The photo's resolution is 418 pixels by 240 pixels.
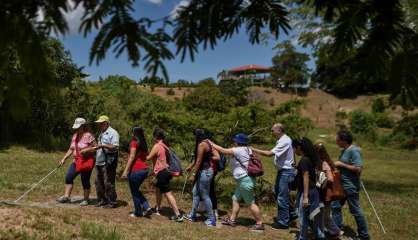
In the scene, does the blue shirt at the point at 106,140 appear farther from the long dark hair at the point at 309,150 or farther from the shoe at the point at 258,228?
the long dark hair at the point at 309,150

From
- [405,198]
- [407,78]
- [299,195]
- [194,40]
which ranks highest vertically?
[194,40]

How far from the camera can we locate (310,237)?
299 inches

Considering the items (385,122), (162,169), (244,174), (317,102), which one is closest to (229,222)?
(244,174)

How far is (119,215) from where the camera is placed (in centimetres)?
826

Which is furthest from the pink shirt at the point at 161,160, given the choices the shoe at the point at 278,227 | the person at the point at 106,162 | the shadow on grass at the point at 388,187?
the shadow on grass at the point at 388,187

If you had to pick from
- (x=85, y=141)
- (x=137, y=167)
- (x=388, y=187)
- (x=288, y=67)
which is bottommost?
(x=388, y=187)

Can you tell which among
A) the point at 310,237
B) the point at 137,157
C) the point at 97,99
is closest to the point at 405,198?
the point at 310,237

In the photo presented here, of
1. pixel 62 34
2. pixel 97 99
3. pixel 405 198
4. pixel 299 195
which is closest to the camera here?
pixel 62 34

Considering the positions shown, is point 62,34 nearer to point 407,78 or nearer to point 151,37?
point 151,37

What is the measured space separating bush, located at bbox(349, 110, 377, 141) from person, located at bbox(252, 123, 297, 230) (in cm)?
2854

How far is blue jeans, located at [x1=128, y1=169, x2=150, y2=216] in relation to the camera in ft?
26.4

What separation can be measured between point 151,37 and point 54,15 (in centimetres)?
28

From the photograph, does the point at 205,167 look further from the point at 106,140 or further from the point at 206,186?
the point at 106,140

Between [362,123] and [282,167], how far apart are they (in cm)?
3089
